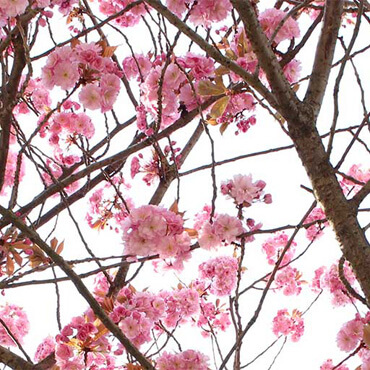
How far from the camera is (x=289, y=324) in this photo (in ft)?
12.8

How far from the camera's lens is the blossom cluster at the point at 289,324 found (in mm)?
3857

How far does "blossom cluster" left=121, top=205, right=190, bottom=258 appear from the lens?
1.88 meters

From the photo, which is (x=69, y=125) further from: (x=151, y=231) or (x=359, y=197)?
(x=359, y=197)

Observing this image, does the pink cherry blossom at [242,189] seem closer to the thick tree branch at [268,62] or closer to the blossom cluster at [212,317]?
the thick tree branch at [268,62]

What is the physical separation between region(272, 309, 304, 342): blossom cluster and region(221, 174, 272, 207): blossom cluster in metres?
2.11

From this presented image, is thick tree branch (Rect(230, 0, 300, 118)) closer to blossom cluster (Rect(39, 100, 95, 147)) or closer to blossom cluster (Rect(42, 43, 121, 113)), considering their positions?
blossom cluster (Rect(42, 43, 121, 113))

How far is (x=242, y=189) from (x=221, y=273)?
1160mm

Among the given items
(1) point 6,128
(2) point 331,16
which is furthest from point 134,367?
(2) point 331,16

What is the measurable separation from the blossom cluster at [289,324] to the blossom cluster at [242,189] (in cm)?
211

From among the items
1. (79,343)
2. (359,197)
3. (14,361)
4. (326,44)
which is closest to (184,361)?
(79,343)

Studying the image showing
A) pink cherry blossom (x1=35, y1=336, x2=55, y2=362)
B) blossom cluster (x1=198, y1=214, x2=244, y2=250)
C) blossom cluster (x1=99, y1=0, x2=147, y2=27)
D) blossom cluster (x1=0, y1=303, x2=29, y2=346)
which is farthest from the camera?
blossom cluster (x1=0, y1=303, x2=29, y2=346)

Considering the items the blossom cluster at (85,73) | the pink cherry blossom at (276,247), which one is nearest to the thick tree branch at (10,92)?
the blossom cluster at (85,73)

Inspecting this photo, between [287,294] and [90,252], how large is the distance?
2.16 m

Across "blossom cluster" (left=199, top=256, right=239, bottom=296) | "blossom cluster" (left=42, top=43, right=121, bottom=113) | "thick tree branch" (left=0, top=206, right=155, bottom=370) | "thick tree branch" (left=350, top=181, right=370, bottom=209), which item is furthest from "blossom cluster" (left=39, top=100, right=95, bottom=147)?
"thick tree branch" (left=350, top=181, right=370, bottom=209)
